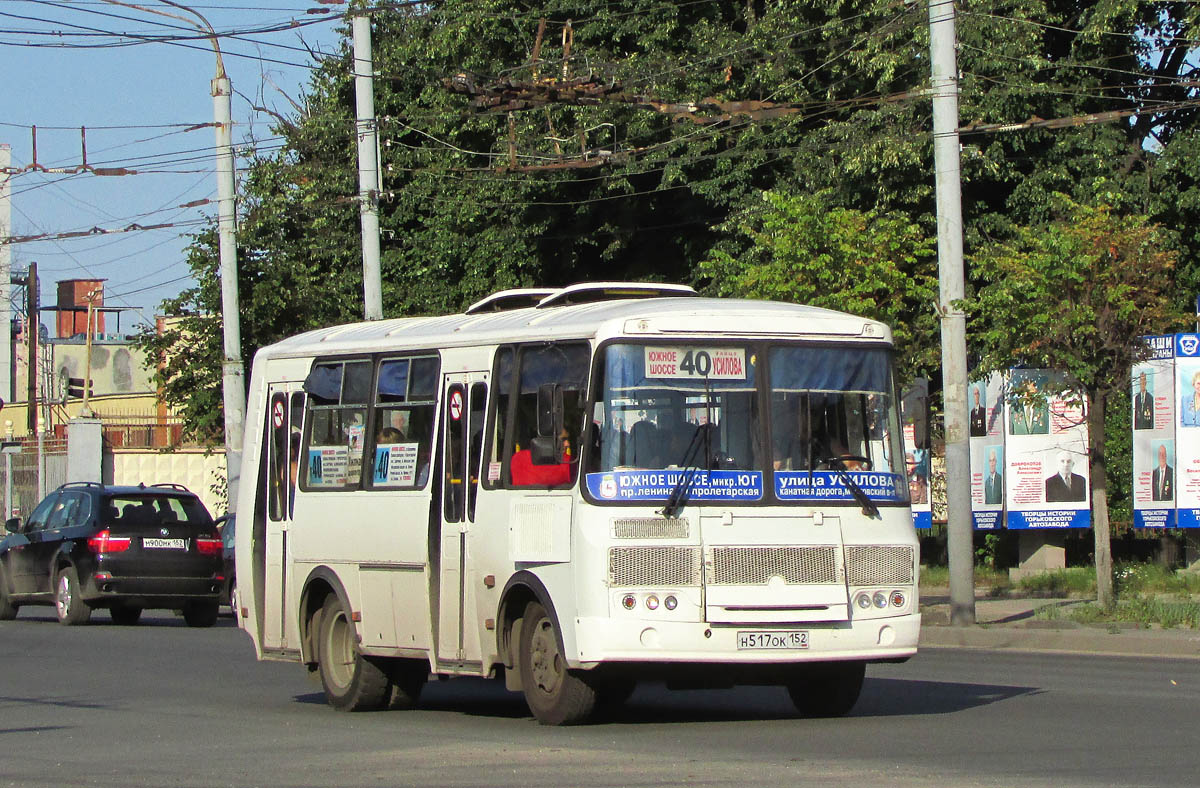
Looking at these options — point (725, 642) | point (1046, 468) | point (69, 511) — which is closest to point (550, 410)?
point (725, 642)

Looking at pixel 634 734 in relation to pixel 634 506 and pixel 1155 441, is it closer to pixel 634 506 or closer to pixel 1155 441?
pixel 634 506

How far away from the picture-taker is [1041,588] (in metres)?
25.7

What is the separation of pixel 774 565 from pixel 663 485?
84cm

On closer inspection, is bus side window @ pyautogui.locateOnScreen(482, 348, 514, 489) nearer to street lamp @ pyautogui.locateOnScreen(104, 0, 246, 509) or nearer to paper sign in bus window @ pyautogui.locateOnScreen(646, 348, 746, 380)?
paper sign in bus window @ pyautogui.locateOnScreen(646, 348, 746, 380)

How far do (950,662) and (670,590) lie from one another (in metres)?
6.93

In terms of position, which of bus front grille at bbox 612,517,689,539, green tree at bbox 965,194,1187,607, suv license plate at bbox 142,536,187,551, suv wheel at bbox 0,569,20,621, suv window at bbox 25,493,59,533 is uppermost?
green tree at bbox 965,194,1187,607

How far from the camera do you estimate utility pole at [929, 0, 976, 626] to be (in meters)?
20.4

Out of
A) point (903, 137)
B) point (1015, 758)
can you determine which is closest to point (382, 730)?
point (1015, 758)

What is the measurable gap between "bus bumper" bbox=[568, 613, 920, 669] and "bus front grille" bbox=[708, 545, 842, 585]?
0.28 m

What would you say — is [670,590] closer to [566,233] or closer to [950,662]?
[950,662]

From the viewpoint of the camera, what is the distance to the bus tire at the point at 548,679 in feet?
36.8

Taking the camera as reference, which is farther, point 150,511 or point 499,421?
point 150,511

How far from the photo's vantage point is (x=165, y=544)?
24.4m

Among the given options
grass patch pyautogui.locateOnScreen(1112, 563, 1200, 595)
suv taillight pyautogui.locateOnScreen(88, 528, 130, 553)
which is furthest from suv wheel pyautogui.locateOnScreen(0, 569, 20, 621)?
grass patch pyautogui.locateOnScreen(1112, 563, 1200, 595)
